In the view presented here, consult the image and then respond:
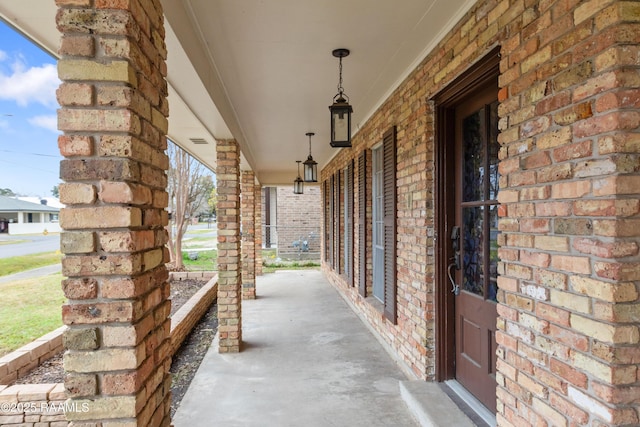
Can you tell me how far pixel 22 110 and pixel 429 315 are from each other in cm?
450

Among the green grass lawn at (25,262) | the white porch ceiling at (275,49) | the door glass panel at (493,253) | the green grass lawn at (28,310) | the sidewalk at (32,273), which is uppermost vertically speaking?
the white porch ceiling at (275,49)

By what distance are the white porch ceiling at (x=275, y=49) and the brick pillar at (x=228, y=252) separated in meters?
0.42

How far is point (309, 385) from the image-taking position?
10.5 ft

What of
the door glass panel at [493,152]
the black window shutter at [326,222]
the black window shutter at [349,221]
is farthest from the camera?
the black window shutter at [326,222]

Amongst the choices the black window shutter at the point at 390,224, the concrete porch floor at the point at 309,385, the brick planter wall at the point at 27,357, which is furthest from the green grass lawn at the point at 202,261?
the black window shutter at the point at 390,224

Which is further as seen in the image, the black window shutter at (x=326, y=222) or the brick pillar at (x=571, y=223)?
the black window shutter at (x=326, y=222)

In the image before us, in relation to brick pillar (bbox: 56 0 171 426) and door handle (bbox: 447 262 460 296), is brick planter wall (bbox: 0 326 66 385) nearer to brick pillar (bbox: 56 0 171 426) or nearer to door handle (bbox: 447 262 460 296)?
brick pillar (bbox: 56 0 171 426)

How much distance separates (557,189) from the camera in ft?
4.70

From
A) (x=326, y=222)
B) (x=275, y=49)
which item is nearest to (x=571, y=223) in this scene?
(x=275, y=49)

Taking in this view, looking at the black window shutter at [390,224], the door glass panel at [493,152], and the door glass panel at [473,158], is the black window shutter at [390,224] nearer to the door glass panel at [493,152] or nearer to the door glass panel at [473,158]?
the door glass panel at [473,158]

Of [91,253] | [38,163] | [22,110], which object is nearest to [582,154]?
[91,253]

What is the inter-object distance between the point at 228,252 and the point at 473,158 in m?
2.72

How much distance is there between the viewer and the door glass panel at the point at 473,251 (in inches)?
94.3

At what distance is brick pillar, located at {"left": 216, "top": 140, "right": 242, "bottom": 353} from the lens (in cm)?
399
